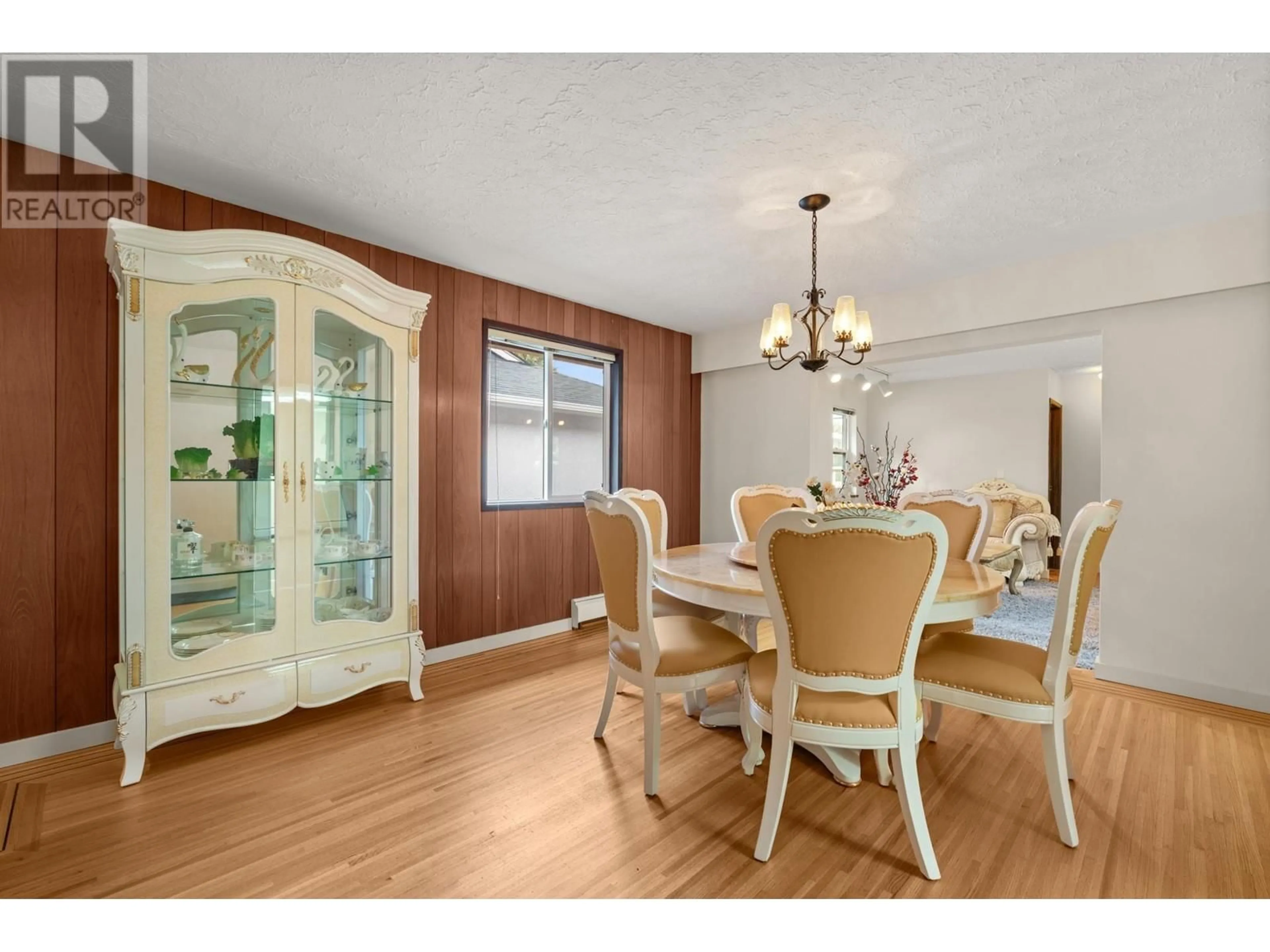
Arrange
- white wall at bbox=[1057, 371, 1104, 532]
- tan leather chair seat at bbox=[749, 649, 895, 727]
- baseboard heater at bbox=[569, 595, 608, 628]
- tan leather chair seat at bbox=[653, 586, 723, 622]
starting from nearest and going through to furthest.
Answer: tan leather chair seat at bbox=[749, 649, 895, 727], tan leather chair seat at bbox=[653, 586, 723, 622], baseboard heater at bbox=[569, 595, 608, 628], white wall at bbox=[1057, 371, 1104, 532]

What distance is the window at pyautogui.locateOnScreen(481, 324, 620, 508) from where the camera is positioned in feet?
12.5

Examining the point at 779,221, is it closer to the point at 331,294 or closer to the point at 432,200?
the point at 432,200

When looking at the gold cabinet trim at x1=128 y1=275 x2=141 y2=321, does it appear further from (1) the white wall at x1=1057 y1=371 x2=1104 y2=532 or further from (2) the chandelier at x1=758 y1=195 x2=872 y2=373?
(1) the white wall at x1=1057 y1=371 x2=1104 y2=532

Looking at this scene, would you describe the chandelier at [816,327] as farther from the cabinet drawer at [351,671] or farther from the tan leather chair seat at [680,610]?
the cabinet drawer at [351,671]

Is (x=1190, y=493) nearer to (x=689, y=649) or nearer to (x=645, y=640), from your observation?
(x=689, y=649)

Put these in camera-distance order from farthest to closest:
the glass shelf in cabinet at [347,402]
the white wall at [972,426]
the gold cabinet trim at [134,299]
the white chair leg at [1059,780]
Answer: the white wall at [972,426], the glass shelf in cabinet at [347,402], the gold cabinet trim at [134,299], the white chair leg at [1059,780]

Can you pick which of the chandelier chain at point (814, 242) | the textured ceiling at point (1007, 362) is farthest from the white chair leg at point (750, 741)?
the textured ceiling at point (1007, 362)

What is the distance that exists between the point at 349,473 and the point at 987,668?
2.74 meters

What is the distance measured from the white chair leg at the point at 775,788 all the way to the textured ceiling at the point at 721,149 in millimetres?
1990

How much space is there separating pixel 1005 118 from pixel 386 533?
3.05 meters

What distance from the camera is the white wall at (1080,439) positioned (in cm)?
696

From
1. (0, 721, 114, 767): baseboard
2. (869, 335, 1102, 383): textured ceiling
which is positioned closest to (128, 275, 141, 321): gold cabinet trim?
(0, 721, 114, 767): baseboard

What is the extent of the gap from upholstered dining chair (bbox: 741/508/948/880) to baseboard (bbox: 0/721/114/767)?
104 inches

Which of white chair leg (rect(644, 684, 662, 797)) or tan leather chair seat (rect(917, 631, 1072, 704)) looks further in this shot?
white chair leg (rect(644, 684, 662, 797))
